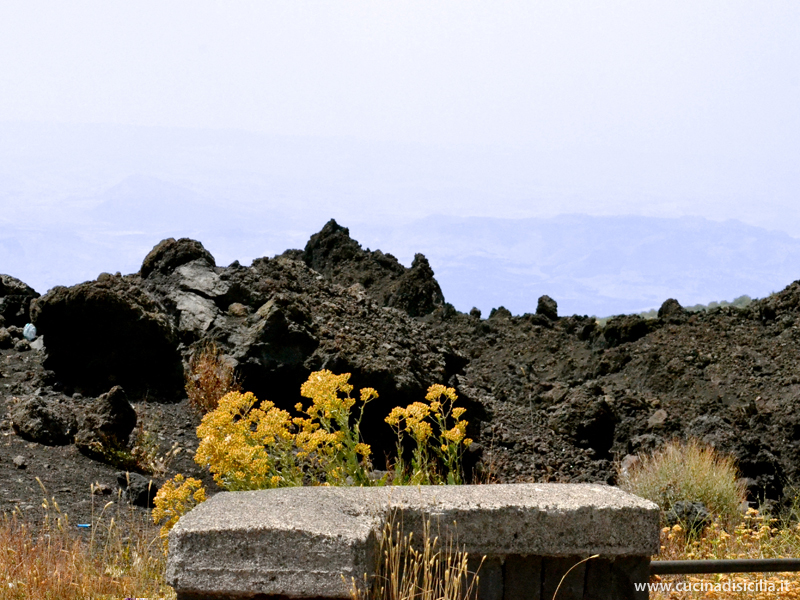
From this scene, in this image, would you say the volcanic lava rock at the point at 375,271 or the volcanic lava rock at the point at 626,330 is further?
the volcanic lava rock at the point at 375,271

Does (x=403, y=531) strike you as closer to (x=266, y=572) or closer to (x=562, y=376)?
(x=266, y=572)

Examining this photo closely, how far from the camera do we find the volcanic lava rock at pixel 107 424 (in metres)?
7.43

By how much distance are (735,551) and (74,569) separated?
4627 mm

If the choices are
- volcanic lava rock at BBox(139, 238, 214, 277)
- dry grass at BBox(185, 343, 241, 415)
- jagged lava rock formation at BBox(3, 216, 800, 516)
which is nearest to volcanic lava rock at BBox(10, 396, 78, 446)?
jagged lava rock formation at BBox(3, 216, 800, 516)

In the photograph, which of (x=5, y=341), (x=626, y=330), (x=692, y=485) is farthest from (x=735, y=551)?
(x=626, y=330)

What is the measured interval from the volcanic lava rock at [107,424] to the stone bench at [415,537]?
419cm

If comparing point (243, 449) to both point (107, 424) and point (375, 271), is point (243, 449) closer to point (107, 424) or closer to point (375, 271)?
point (107, 424)

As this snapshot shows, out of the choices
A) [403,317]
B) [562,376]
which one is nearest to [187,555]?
[403,317]

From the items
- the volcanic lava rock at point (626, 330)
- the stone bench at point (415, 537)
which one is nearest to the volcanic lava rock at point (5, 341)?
the stone bench at point (415, 537)

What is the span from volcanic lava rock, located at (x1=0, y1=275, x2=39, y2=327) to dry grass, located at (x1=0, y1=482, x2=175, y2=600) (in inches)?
261

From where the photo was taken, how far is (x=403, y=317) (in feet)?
37.8

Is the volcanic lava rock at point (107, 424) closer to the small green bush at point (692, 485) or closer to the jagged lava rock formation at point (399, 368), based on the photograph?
the jagged lava rock formation at point (399, 368)

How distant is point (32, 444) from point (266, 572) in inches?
201

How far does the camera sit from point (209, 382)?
29.9ft
